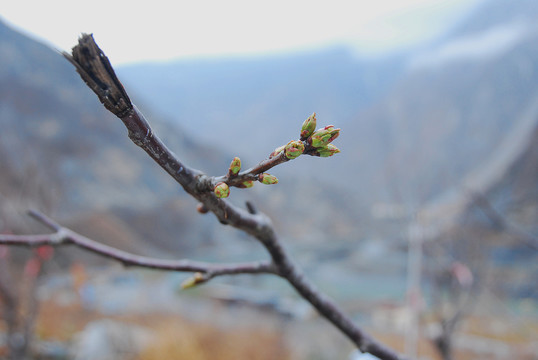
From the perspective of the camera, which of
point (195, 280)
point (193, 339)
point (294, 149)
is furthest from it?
point (193, 339)

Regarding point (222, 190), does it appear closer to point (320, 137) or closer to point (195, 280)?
point (320, 137)

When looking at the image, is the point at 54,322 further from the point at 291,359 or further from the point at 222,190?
the point at 222,190

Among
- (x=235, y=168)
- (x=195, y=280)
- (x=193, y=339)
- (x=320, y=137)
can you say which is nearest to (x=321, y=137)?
(x=320, y=137)

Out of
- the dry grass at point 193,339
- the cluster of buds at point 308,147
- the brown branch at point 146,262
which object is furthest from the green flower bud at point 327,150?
the dry grass at point 193,339

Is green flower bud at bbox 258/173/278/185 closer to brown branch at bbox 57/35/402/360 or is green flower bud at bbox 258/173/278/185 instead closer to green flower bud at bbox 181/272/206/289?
brown branch at bbox 57/35/402/360

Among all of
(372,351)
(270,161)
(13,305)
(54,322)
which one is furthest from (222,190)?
(54,322)

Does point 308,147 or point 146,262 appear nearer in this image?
point 308,147

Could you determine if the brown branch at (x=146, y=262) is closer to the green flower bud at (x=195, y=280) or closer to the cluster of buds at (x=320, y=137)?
the green flower bud at (x=195, y=280)
